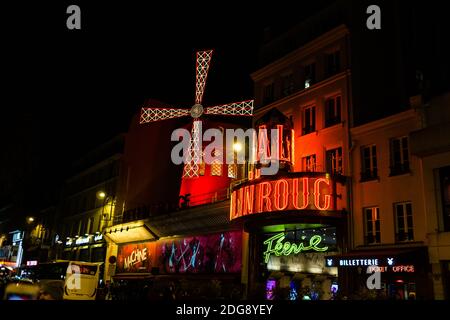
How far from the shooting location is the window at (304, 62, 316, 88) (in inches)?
856

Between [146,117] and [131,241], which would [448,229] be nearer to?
[146,117]

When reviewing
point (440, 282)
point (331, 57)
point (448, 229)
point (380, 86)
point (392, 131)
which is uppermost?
point (331, 57)

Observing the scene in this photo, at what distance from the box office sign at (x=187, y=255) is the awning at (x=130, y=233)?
1.52ft

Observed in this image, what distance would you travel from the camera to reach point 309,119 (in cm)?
2142

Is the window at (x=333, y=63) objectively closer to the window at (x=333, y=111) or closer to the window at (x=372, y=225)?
the window at (x=333, y=111)

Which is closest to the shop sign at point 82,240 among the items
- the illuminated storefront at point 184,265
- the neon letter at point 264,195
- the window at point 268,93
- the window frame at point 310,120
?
the illuminated storefront at point 184,265

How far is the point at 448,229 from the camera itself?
48.6 ft

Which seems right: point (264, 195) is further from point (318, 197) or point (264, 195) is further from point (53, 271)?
point (53, 271)

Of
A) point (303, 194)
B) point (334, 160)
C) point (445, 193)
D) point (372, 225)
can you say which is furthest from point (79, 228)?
point (445, 193)

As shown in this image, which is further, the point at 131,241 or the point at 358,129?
the point at 131,241

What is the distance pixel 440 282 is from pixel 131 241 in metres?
22.5

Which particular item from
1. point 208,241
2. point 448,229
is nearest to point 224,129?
point 208,241

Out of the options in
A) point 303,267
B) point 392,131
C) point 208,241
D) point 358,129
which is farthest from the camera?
point 208,241

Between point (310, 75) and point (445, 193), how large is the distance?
916cm
